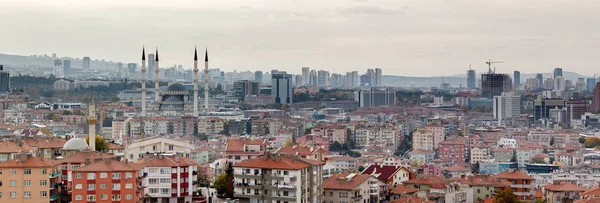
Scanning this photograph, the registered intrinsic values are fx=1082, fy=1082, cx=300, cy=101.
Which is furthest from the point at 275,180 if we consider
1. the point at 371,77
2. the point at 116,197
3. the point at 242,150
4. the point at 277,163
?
the point at 371,77

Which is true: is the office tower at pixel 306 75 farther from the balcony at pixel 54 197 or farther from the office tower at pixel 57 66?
the balcony at pixel 54 197

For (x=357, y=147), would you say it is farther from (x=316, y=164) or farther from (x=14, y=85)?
(x=14, y=85)

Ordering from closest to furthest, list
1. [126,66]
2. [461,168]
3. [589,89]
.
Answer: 1. [461,168]
2. [589,89]
3. [126,66]

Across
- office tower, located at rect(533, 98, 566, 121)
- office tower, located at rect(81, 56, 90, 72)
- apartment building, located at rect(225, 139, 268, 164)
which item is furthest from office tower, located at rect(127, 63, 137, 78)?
apartment building, located at rect(225, 139, 268, 164)

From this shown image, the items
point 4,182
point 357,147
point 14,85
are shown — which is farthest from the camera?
point 14,85

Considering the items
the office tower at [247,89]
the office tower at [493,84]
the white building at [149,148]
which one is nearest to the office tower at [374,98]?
the office tower at [247,89]

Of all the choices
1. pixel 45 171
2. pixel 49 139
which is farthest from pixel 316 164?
pixel 49 139
